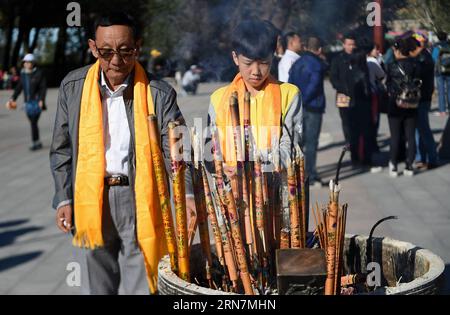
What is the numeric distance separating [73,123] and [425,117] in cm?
651

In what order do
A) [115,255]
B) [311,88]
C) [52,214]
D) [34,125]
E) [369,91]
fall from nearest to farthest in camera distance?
1. [115,255]
2. [52,214]
3. [311,88]
4. [369,91]
5. [34,125]

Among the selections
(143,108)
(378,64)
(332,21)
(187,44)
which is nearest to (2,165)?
(187,44)

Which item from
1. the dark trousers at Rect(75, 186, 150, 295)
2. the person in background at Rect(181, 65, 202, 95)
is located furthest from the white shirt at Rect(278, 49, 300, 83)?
the person in background at Rect(181, 65, 202, 95)

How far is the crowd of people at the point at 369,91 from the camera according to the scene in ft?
25.2

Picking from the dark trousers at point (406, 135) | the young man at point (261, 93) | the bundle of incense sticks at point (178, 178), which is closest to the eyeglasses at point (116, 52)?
the young man at point (261, 93)

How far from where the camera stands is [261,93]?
10.3 feet

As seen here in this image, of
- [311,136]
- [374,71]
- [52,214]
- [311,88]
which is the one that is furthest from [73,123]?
[374,71]

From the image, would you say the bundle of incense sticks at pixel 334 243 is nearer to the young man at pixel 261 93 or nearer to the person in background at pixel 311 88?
the young man at pixel 261 93

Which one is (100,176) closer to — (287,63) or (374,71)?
(287,63)

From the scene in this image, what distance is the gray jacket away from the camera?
11.2 ft

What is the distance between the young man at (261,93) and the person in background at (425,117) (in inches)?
216

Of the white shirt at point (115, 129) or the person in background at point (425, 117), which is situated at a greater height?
the white shirt at point (115, 129)
